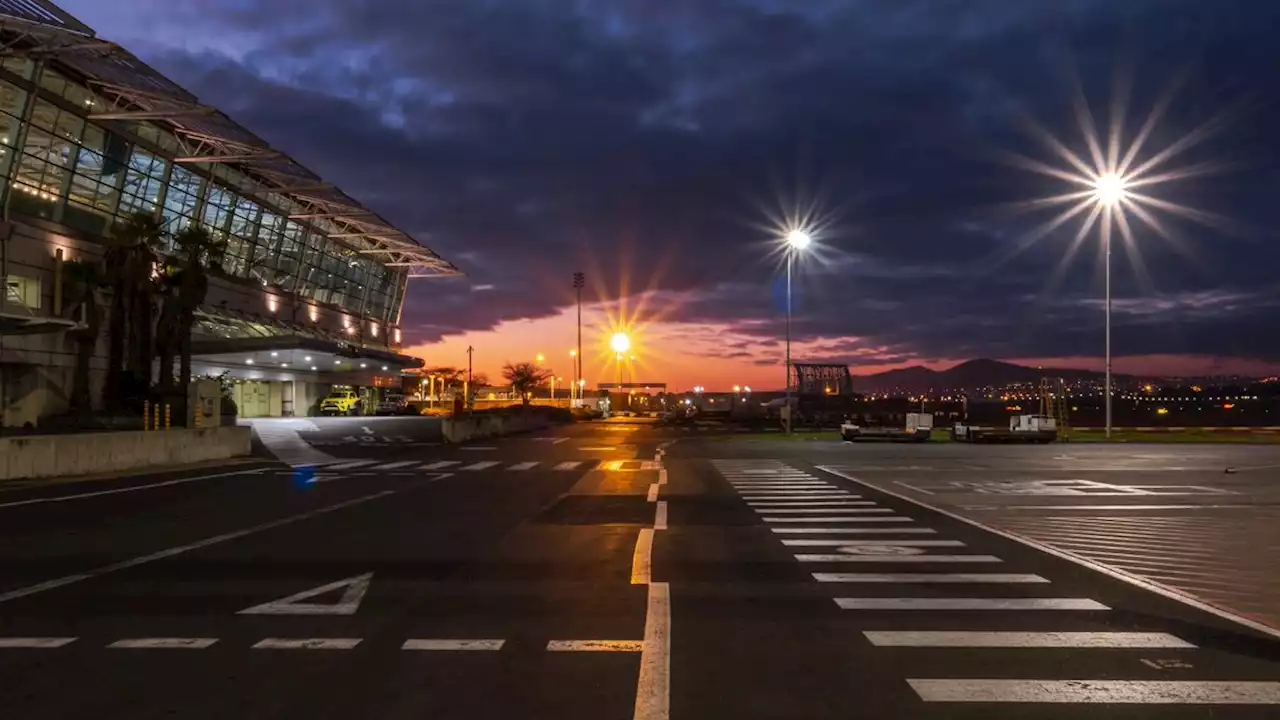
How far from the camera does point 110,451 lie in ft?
80.9

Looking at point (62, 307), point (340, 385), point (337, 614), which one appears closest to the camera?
point (337, 614)

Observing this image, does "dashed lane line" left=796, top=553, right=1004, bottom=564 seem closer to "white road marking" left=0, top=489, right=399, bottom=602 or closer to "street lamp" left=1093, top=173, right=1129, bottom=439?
"white road marking" left=0, top=489, right=399, bottom=602

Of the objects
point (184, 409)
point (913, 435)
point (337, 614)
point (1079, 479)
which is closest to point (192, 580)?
point (337, 614)

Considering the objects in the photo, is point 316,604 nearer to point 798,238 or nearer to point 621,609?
point 621,609

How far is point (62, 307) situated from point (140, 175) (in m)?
10.3

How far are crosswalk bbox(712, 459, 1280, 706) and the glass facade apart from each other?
1558 inches

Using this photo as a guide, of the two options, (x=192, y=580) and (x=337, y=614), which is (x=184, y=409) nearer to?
(x=192, y=580)

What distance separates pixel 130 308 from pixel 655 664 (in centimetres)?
4391

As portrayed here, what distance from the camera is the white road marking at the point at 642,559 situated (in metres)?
9.94

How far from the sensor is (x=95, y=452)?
24.0 m

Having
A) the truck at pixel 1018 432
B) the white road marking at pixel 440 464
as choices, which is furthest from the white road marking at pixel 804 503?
the truck at pixel 1018 432

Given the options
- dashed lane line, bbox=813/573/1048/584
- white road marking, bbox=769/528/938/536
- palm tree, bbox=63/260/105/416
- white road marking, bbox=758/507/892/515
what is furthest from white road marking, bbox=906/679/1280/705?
palm tree, bbox=63/260/105/416

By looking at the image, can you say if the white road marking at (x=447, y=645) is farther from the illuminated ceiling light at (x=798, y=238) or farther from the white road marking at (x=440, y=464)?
the illuminated ceiling light at (x=798, y=238)

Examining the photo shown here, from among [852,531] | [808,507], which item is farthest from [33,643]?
[808,507]
